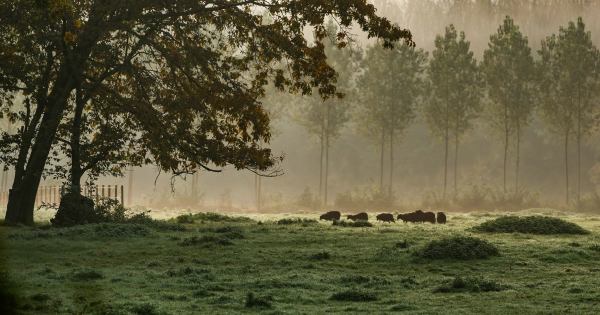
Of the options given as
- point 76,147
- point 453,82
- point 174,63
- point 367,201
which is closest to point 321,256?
point 174,63

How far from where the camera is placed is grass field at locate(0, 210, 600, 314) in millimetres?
15016

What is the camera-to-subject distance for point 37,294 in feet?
50.7

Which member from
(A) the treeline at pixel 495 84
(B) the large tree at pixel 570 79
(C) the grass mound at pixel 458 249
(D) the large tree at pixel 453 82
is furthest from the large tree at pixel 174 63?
(B) the large tree at pixel 570 79

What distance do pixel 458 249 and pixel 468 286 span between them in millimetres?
5624

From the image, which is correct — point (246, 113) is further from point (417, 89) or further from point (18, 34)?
point (417, 89)

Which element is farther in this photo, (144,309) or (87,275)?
(87,275)

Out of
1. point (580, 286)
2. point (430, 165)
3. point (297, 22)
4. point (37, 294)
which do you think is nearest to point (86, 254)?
point (37, 294)

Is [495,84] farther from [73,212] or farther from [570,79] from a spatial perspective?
[73,212]

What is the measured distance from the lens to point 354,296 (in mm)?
15922

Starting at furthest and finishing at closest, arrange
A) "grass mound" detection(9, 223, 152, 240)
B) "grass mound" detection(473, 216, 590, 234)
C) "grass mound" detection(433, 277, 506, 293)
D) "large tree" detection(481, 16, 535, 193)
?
1. "large tree" detection(481, 16, 535, 193)
2. "grass mound" detection(473, 216, 590, 234)
3. "grass mound" detection(9, 223, 152, 240)
4. "grass mound" detection(433, 277, 506, 293)

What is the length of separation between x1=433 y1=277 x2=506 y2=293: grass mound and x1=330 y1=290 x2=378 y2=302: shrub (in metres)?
1.76

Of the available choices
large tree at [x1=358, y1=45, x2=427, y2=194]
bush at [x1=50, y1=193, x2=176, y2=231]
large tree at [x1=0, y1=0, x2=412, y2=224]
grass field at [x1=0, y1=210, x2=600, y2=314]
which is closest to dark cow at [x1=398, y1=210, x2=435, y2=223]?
grass field at [x1=0, y1=210, x2=600, y2=314]

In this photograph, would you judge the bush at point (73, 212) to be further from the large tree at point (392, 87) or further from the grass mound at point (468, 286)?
the large tree at point (392, 87)

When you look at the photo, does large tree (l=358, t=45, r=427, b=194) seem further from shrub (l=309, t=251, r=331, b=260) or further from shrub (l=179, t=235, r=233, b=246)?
shrub (l=309, t=251, r=331, b=260)
